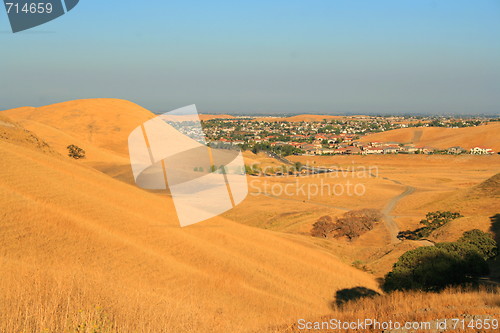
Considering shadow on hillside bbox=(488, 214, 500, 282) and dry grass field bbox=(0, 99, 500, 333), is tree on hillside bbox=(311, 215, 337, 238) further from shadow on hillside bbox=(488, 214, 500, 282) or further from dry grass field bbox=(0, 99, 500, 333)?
shadow on hillside bbox=(488, 214, 500, 282)

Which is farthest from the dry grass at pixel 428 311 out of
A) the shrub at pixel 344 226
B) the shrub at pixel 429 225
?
the shrub at pixel 344 226

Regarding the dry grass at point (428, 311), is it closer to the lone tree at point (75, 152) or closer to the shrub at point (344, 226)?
the shrub at point (344, 226)

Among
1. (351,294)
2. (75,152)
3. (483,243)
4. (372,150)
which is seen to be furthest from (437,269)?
(372,150)

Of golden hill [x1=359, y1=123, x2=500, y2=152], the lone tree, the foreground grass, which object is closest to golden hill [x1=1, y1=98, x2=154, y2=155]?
Result: the lone tree

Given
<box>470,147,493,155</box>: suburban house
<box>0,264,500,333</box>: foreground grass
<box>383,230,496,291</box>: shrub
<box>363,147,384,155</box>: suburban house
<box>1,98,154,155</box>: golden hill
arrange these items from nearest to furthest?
<box>0,264,500,333</box>: foreground grass
<box>383,230,496,291</box>: shrub
<box>1,98,154,155</box>: golden hill
<box>470,147,493,155</box>: suburban house
<box>363,147,384,155</box>: suburban house

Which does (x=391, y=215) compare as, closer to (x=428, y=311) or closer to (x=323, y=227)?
(x=323, y=227)

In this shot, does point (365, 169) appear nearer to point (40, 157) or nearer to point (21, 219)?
point (40, 157)
